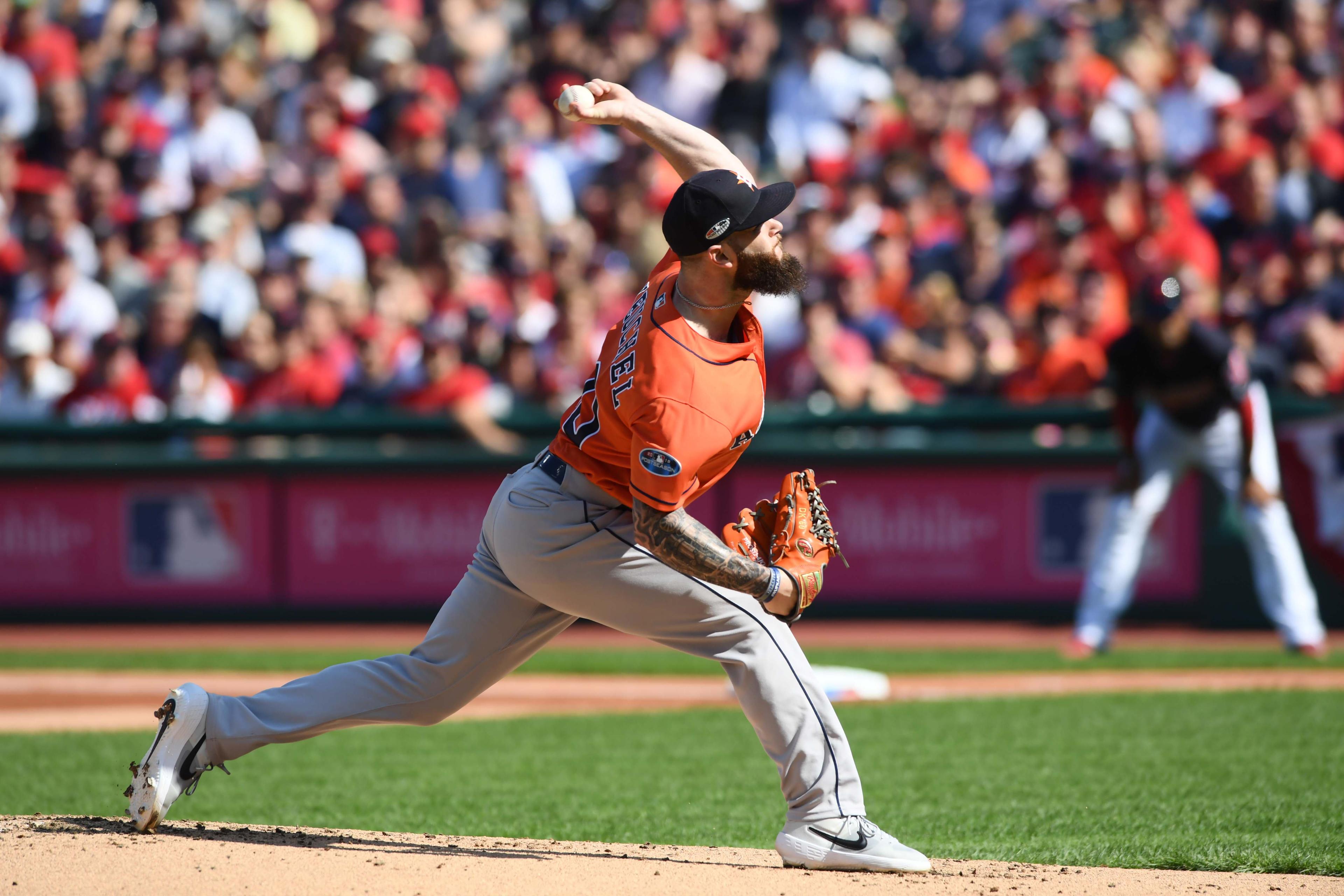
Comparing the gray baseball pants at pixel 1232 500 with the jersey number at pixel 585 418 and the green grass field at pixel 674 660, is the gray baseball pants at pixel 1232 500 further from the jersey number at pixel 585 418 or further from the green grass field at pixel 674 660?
the jersey number at pixel 585 418

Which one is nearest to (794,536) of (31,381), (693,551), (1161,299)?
(693,551)

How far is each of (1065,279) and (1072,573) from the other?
199 centimetres

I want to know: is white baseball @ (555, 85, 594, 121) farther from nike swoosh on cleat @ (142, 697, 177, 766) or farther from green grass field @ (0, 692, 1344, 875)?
green grass field @ (0, 692, 1344, 875)

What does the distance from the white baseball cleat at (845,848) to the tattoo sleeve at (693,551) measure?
2.15ft

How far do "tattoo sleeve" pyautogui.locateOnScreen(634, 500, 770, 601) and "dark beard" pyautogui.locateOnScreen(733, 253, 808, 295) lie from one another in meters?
0.62

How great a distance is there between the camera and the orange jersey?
3.79 meters

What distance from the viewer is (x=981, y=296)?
1091cm

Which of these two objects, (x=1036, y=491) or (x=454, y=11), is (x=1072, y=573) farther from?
(x=454, y=11)

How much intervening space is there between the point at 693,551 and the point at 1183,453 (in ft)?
18.6

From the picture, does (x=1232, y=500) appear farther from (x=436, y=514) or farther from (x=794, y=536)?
(x=794, y=536)

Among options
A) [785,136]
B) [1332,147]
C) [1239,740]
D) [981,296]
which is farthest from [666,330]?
[785,136]

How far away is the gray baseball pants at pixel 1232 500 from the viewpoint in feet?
28.2

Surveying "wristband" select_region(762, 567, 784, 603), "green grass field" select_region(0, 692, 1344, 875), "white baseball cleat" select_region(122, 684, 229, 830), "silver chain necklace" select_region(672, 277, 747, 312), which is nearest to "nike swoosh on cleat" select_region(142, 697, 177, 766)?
"white baseball cleat" select_region(122, 684, 229, 830)

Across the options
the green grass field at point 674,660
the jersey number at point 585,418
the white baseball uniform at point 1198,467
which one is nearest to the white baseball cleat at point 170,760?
the jersey number at point 585,418
